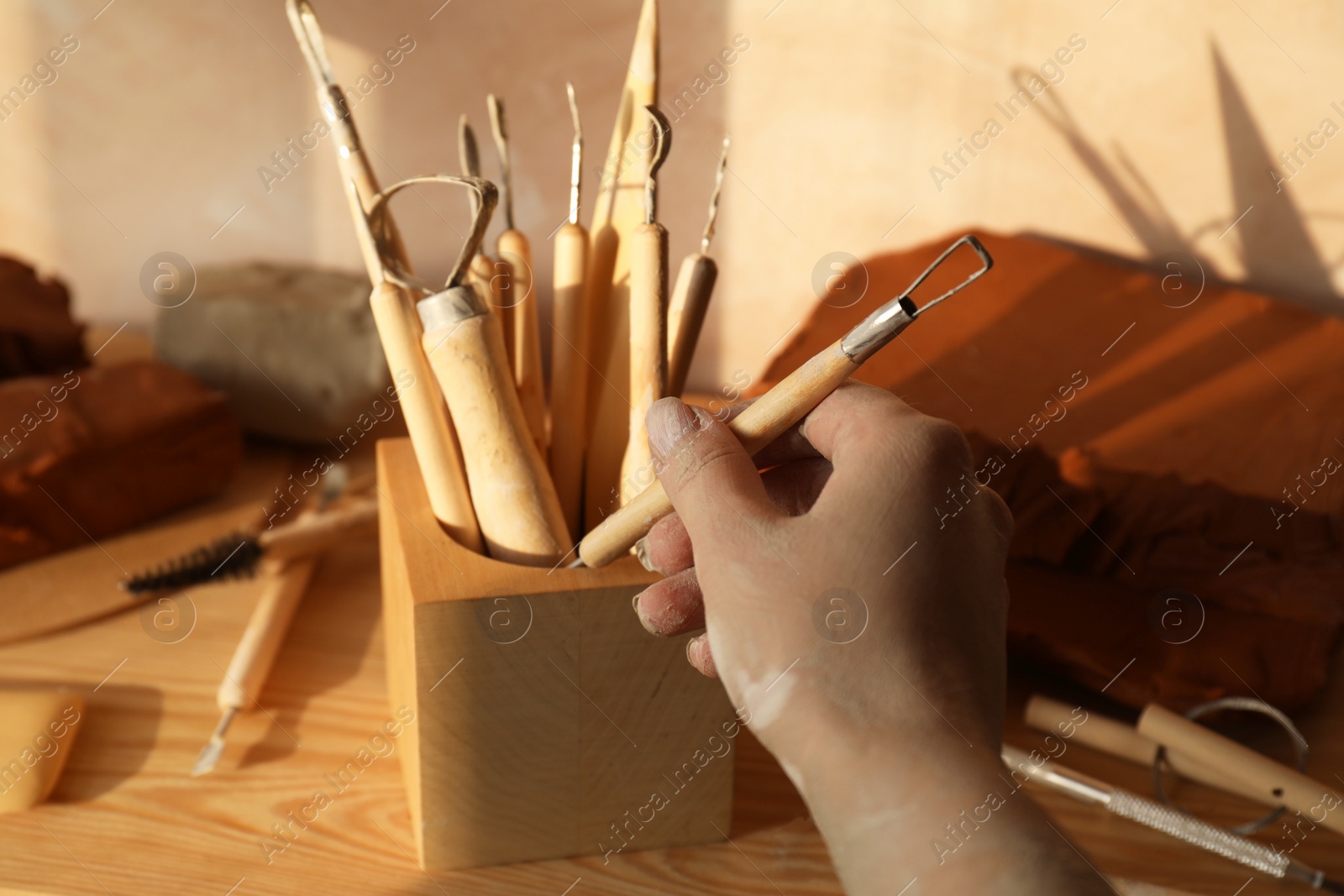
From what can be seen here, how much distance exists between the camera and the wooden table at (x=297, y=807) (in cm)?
43

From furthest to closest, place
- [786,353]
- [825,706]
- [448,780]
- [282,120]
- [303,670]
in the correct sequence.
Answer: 1. [282,120]
2. [786,353]
3. [303,670]
4. [448,780]
5. [825,706]

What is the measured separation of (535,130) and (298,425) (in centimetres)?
30

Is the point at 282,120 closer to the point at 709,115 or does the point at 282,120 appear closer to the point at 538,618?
the point at 709,115

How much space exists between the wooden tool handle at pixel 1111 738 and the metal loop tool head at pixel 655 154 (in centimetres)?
32

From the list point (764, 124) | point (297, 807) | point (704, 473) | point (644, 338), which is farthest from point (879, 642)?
point (764, 124)

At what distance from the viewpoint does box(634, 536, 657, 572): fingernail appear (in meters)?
0.40

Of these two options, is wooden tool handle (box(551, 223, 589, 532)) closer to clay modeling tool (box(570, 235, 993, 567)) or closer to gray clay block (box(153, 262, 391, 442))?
clay modeling tool (box(570, 235, 993, 567))

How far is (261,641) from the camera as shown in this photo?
0.56m

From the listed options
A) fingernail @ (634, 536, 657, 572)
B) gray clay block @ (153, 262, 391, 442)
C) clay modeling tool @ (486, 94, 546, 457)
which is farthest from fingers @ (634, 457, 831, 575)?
gray clay block @ (153, 262, 391, 442)

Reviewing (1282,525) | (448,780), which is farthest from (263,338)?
(1282,525)

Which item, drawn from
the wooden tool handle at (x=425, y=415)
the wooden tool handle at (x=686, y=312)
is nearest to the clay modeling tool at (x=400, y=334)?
the wooden tool handle at (x=425, y=415)

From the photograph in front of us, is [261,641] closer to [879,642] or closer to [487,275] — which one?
[487,275]

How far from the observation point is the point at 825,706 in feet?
1.04

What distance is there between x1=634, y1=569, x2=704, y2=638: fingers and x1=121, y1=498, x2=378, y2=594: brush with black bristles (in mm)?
326
